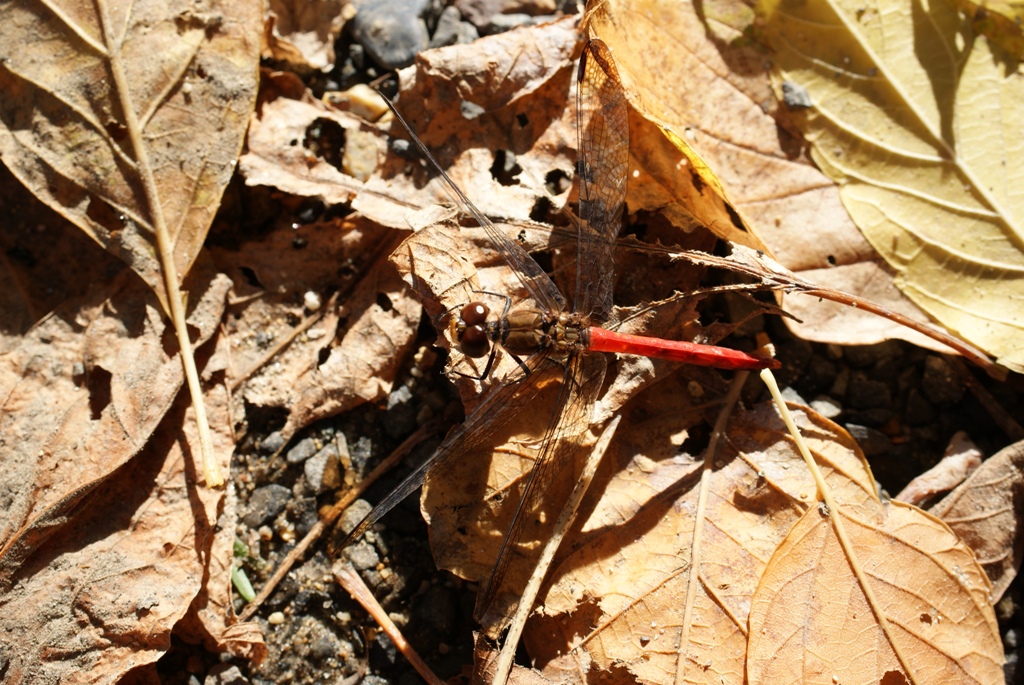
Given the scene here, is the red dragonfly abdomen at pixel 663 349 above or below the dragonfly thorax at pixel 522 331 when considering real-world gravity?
below

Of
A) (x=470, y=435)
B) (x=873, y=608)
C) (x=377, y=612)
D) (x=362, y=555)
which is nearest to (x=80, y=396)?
(x=362, y=555)

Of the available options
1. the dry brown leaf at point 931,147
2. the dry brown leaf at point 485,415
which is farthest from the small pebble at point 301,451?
the dry brown leaf at point 931,147

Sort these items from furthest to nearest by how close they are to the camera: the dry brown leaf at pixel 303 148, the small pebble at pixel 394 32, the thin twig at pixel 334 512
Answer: the small pebble at pixel 394 32, the dry brown leaf at pixel 303 148, the thin twig at pixel 334 512

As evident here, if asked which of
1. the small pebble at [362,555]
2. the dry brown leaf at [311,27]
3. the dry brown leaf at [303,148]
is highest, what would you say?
the dry brown leaf at [311,27]

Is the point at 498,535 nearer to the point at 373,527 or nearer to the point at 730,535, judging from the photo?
the point at 373,527

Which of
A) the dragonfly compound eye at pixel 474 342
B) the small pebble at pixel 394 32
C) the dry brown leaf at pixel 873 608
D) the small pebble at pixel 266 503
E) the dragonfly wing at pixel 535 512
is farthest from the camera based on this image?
the small pebble at pixel 394 32

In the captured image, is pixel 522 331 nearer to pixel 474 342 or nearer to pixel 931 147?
pixel 474 342

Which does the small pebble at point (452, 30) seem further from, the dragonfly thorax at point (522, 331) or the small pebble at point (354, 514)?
the small pebble at point (354, 514)
